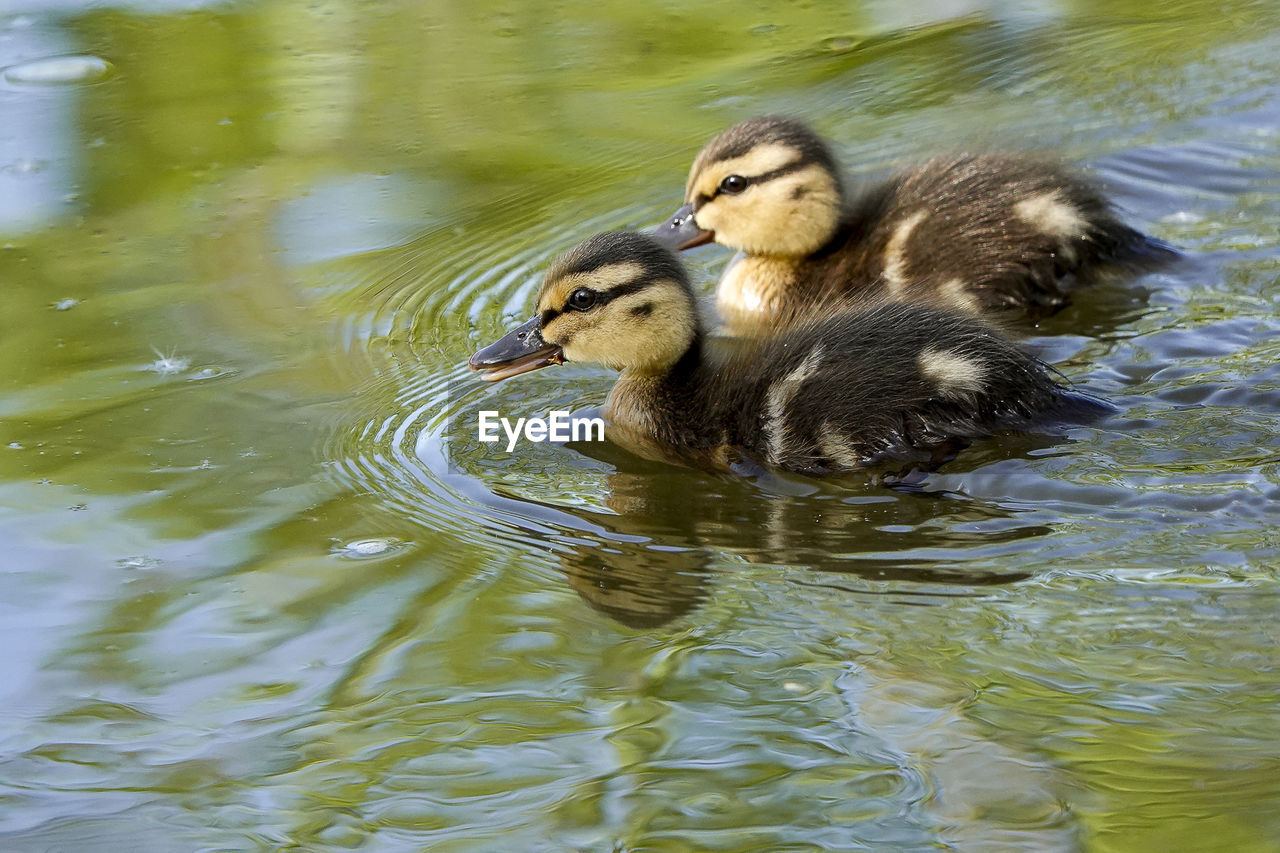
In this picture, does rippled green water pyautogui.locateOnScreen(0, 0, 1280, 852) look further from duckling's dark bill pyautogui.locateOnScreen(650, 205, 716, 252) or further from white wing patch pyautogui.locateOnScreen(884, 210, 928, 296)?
white wing patch pyautogui.locateOnScreen(884, 210, 928, 296)

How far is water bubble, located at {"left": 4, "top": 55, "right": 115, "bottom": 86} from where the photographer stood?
519cm

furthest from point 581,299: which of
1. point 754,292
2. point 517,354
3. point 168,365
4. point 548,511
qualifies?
point 168,365

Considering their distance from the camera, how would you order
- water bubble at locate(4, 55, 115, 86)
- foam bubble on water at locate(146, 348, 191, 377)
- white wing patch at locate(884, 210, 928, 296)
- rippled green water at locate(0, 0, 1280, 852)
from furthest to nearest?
water bubble at locate(4, 55, 115, 86) → white wing patch at locate(884, 210, 928, 296) → foam bubble on water at locate(146, 348, 191, 377) → rippled green water at locate(0, 0, 1280, 852)

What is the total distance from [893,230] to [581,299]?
97 centimetres

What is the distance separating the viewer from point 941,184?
4.10 metres

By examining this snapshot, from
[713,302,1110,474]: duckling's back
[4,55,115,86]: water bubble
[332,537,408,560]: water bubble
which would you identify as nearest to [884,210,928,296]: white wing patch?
[713,302,1110,474]: duckling's back

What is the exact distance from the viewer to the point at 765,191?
4184 mm

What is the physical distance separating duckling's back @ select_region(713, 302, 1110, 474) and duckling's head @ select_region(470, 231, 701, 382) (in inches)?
12.1

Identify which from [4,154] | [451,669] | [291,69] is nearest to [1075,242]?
[451,669]

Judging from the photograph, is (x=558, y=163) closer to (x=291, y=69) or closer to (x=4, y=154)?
(x=291, y=69)

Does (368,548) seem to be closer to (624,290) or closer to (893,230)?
(624,290)

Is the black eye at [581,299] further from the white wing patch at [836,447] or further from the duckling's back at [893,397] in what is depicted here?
the white wing patch at [836,447]

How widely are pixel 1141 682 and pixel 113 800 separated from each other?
1.45m

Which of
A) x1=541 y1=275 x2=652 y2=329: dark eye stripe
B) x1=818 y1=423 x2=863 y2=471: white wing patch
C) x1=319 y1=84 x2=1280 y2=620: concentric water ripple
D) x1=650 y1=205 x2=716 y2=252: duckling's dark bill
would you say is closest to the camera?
x1=319 y1=84 x2=1280 y2=620: concentric water ripple
